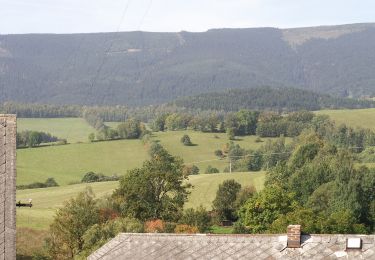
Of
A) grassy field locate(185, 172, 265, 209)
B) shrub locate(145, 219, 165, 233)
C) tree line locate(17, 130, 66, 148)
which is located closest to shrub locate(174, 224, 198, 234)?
shrub locate(145, 219, 165, 233)

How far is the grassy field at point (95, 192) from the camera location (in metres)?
95.4

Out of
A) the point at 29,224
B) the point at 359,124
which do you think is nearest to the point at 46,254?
the point at 29,224

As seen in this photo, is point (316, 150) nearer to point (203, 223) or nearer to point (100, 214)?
point (203, 223)

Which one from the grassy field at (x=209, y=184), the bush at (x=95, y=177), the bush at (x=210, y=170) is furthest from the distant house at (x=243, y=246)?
the bush at (x=210, y=170)

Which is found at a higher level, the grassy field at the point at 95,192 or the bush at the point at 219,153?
Result: the bush at the point at 219,153

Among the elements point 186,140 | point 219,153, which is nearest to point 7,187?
point 219,153

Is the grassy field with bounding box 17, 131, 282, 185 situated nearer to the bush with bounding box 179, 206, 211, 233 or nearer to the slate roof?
the bush with bounding box 179, 206, 211, 233

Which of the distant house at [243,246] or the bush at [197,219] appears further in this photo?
the bush at [197,219]

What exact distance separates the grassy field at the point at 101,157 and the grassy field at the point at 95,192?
15.7m

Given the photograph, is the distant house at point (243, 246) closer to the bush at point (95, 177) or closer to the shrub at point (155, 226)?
the shrub at point (155, 226)

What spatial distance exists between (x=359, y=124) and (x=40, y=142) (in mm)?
80028

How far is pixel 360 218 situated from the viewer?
296ft

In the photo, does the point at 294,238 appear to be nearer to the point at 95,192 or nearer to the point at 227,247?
the point at 227,247

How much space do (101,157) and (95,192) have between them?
136 feet
